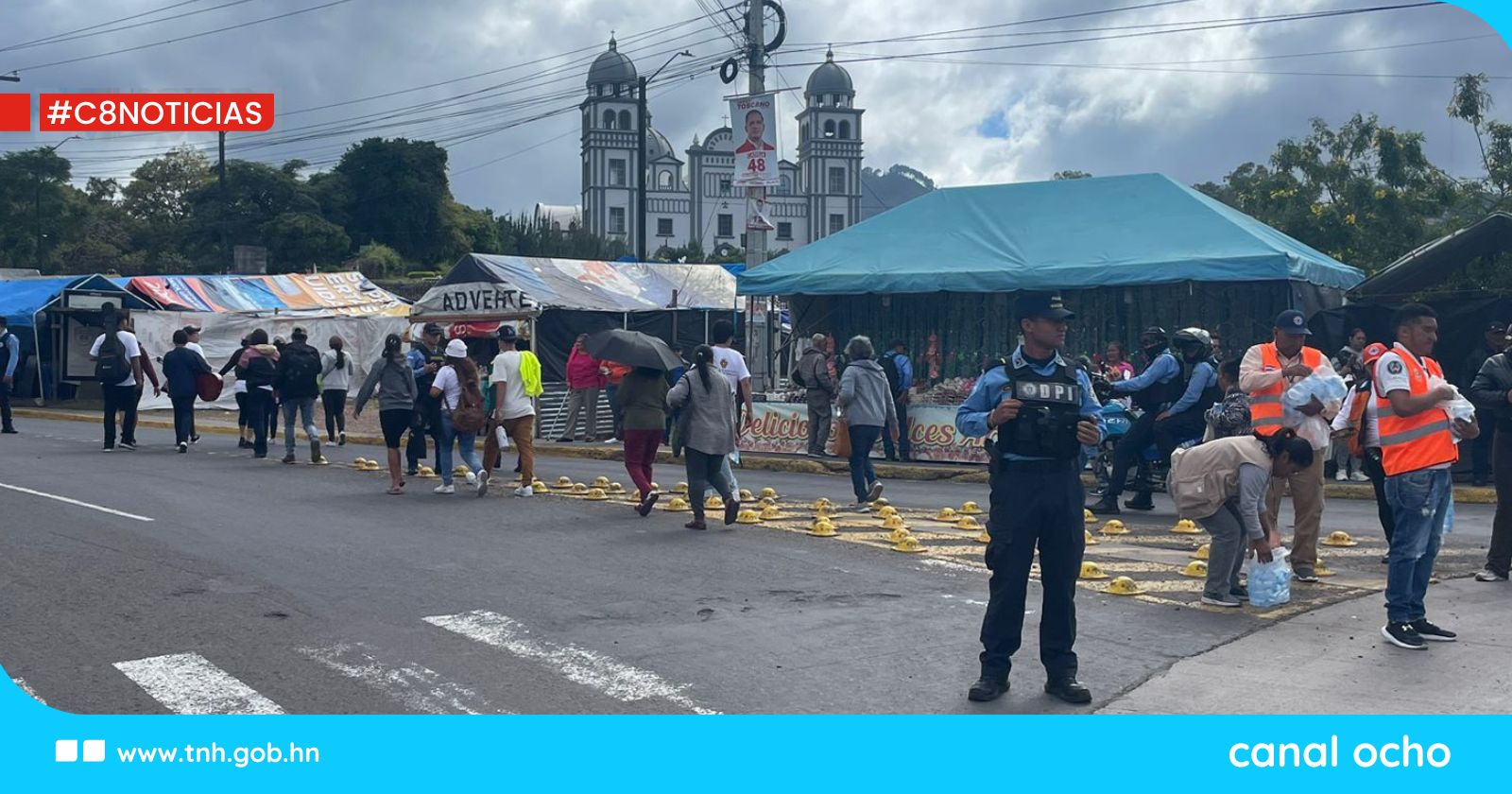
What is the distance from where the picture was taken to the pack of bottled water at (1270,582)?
8.45 m

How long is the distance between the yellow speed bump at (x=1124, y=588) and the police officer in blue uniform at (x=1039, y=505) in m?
2.75

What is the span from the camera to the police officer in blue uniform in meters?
6.30

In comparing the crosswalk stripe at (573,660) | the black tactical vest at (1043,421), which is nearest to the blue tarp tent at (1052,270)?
the black tactical vest at (1043,421)

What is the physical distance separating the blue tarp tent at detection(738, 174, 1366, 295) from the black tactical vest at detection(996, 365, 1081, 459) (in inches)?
494

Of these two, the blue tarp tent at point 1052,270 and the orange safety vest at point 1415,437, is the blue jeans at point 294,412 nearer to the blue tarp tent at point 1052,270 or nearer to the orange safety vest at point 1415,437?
the blue tarp tent at point 1052,270

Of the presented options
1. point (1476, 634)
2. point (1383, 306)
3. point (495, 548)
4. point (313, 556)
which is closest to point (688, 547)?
point (495, 548)

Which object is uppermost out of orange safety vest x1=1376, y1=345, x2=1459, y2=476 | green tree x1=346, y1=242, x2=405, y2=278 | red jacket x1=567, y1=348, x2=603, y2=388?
green tree x1=346, y1=242, x2=405, y2=278

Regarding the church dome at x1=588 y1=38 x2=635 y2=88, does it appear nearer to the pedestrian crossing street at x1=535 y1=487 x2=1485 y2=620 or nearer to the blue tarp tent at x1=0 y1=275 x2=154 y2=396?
the blue tarp tent at x1=0 y1=275 x2=154 y2=396

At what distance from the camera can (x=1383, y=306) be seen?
666 inches

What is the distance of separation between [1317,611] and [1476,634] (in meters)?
0.92

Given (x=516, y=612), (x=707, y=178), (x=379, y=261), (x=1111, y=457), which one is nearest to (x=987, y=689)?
(x=516, y=612)

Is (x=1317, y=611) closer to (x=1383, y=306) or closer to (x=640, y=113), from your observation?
(x=1383, y=306)

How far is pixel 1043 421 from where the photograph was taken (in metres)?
6.26

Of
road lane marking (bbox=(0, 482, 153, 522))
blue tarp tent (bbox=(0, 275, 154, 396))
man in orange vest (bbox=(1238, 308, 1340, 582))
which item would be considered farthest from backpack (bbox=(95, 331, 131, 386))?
man in orange vest (bbox=(1238, 308, 1340, 582))
